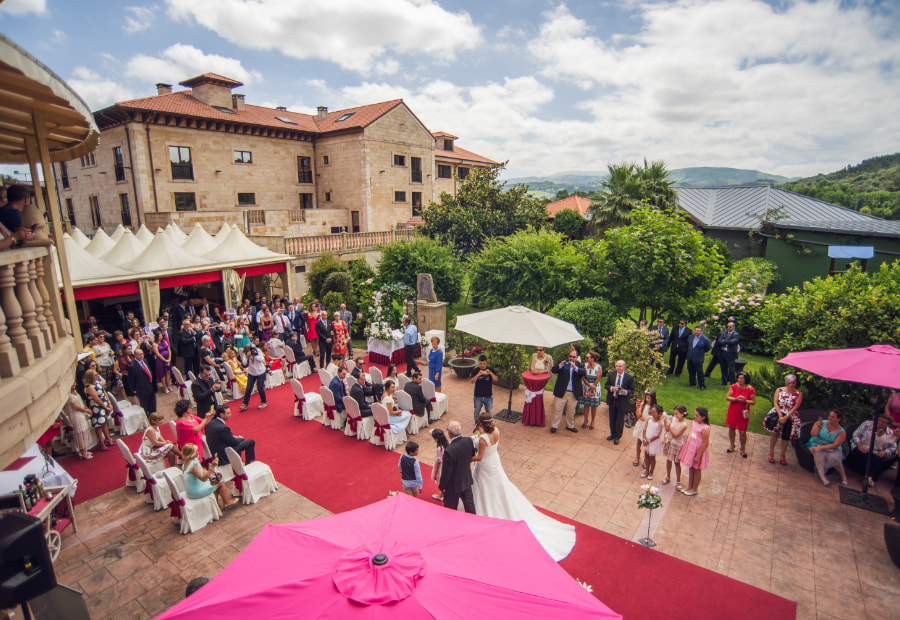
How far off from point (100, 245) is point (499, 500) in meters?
20.0

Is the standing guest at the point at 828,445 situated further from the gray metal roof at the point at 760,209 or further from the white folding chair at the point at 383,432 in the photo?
the gray metal roof at the point at 760,209

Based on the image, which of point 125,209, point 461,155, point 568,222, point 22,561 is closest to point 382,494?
point 22,561

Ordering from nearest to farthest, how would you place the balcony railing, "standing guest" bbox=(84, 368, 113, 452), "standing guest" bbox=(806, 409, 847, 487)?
"standing guest" bbox=(806, 409, 847, 487) < "standing guest" bbox=(84, 368, 113, 452) < the balcony railing

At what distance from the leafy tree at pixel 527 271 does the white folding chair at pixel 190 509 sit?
40.4 ft

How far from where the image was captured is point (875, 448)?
7922mm

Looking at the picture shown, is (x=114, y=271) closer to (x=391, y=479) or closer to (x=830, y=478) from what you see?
(x=391, y=479)

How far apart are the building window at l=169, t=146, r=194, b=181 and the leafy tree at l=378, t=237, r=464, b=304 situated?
15.3 m

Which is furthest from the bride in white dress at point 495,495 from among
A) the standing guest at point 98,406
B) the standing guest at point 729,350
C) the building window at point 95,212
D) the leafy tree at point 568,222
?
the building window at point 95,212

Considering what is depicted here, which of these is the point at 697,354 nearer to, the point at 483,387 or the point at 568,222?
the point at 483,387

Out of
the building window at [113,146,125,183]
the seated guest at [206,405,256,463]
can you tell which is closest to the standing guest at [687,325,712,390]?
the seated guest at [206,405,256,463]

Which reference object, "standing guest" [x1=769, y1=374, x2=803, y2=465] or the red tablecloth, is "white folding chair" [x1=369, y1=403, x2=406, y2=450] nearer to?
the red tablecloth

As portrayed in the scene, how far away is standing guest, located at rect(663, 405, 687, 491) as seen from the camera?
7711 millimetres

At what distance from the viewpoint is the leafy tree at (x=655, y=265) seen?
13438 mm

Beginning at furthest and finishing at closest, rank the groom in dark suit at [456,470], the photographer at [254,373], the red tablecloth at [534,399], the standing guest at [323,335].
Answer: the standing guest at [323,335] < the photographer at [254,373] < the red tablecloth at [534,399] < the groom in dark suit at [456,470]
